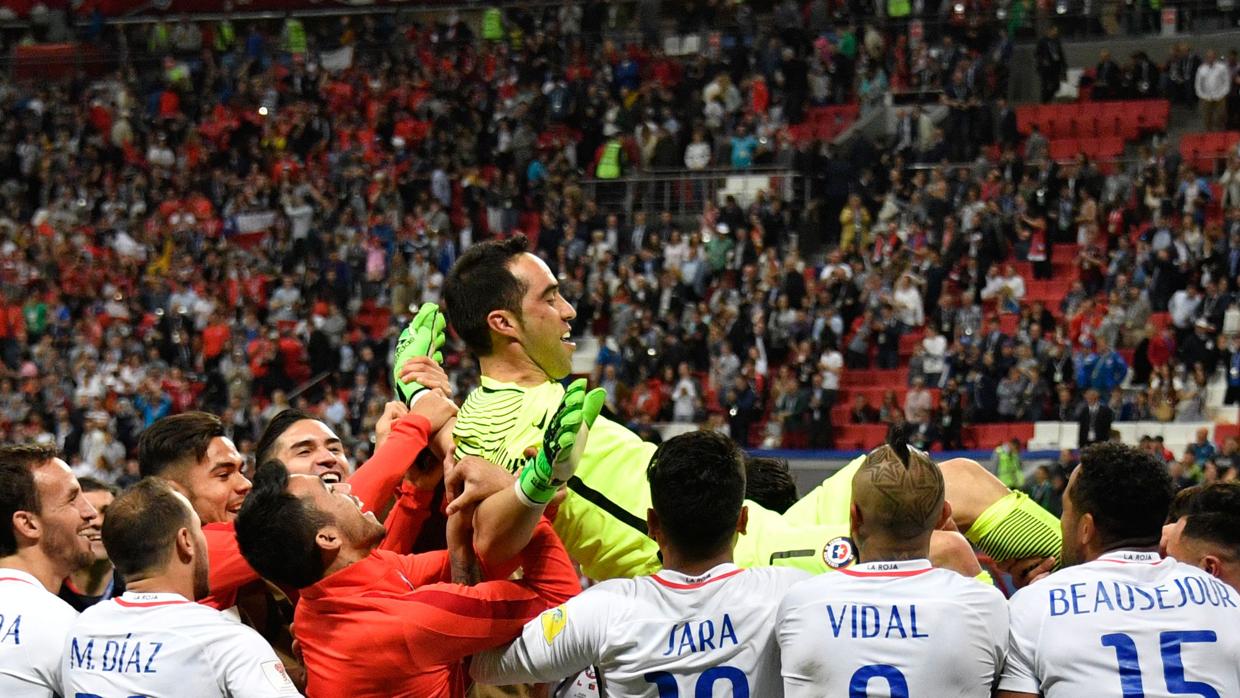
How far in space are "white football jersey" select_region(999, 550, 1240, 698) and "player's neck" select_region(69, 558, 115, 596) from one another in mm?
3495

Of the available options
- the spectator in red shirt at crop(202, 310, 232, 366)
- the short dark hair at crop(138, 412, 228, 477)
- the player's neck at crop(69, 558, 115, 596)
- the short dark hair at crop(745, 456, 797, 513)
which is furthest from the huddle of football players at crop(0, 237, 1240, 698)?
the spectator in red shirt at crop(202, 310, 232, 366)

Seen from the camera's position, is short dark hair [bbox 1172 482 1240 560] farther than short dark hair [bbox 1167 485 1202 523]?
No

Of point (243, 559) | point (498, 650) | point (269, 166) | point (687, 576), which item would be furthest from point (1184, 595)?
point (269, 166)

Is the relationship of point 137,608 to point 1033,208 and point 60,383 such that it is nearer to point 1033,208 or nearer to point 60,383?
point 1033,208

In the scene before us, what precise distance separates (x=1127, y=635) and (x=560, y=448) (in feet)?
4.61

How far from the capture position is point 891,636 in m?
3.84

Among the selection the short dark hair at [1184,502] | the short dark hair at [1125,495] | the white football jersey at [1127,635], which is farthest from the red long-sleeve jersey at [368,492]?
the short dark hair at [1184,502]

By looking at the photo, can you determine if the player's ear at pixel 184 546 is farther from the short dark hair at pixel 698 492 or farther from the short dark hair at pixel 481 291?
the short dark hair at pixel 698 492

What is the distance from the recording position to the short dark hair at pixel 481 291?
16.3 ft

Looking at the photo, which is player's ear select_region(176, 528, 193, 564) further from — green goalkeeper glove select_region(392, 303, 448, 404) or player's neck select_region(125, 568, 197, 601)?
green goalkeeper glove select_region(392, 303, 448, 404)

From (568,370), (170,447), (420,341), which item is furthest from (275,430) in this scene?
(568,370)

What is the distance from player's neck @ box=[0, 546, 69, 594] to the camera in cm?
467

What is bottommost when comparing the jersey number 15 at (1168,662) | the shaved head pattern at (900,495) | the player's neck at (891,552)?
the jersey number 15 at (1168,662)

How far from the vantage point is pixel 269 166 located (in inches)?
1185
